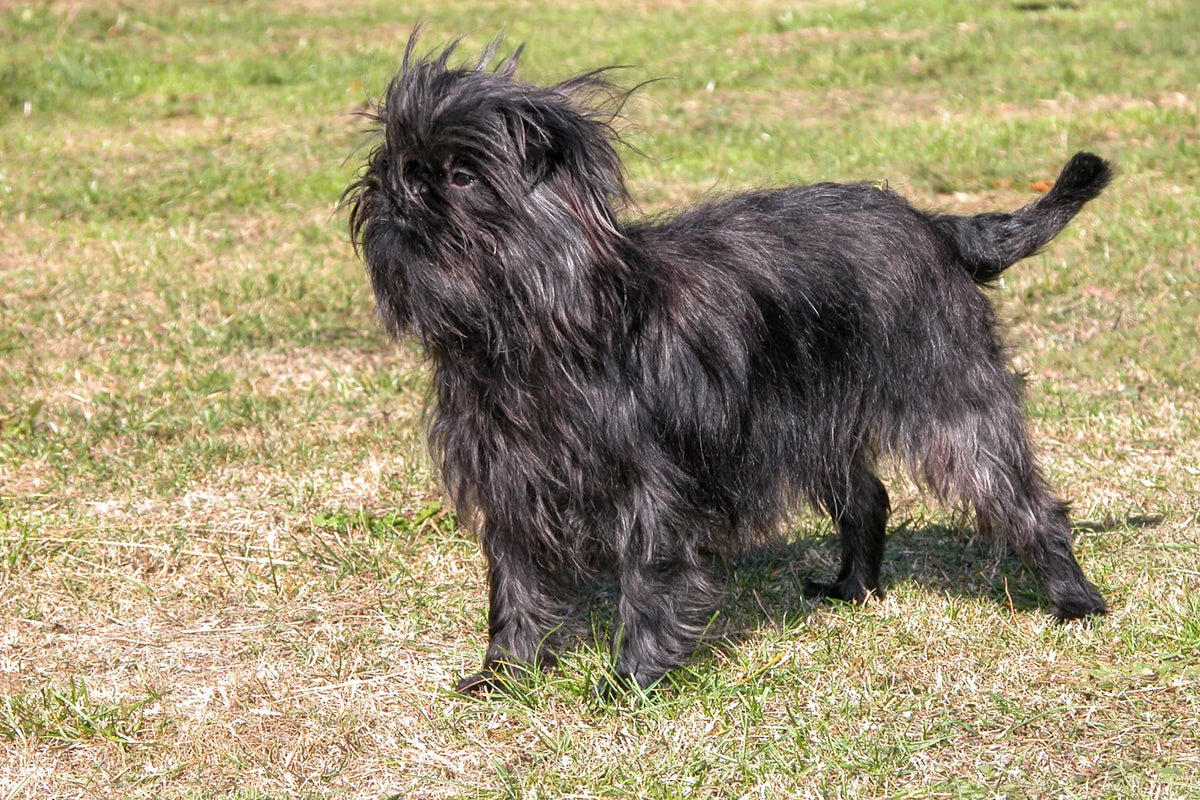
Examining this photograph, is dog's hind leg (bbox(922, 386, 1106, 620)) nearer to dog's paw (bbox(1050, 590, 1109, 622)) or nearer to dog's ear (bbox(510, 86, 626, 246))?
dog's paw (bbox(1050, 590, 1109, 622))

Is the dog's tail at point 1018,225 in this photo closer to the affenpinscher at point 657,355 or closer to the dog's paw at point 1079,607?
the affenpinscher at point 657,355

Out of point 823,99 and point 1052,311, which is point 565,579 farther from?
point 823,99

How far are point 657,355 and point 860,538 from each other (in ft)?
4.30

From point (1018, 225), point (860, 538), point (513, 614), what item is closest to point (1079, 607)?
point (860, 538)

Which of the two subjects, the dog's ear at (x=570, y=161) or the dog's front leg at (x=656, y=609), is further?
the dog's front leg at (x=656, y=609)

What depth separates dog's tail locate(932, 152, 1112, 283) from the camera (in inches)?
168

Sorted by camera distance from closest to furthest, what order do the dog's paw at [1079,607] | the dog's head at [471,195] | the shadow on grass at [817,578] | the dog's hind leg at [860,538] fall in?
the dog's head at [471,195], the dog's paw at [1079,607], the shadow on grass at [817,578], the dog's hind leg at [860,538]

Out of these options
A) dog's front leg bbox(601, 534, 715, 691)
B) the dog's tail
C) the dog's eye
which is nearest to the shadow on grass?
dog's front leg bbox(601, 534, 715, 691)

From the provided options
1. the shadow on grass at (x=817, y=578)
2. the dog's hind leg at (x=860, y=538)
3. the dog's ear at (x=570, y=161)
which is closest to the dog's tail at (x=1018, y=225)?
the dog's hind leg at (x=860, y=538)

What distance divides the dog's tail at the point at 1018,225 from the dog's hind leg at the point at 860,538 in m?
0.81

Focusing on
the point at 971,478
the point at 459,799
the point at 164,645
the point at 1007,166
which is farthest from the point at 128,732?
the point at 1007,166

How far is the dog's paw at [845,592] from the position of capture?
4555 millimetres

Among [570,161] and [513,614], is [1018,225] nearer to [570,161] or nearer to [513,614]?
[570,161]

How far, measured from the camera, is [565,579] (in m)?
4.00
